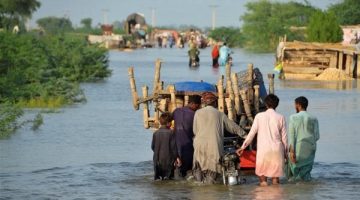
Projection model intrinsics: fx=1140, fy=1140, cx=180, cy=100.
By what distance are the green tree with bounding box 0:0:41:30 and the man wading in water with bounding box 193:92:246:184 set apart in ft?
179

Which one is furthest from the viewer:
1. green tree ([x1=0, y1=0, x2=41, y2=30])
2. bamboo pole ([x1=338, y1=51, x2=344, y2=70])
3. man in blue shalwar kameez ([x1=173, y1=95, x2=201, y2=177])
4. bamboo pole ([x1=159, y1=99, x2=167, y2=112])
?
green tree ([x1=0, y1=0, x2=41, y2=30])

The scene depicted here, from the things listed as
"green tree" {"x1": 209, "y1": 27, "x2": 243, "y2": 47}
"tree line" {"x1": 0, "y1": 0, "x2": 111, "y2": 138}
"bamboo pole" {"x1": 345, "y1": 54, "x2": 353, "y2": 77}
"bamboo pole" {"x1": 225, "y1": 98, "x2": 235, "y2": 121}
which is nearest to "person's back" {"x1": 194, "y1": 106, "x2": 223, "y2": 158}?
"bamboo pole" {"x1": 225, "y1": 98, "x2": 235, "y2": 121}

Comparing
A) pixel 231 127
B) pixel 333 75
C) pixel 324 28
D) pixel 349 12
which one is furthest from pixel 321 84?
pixel 349 12

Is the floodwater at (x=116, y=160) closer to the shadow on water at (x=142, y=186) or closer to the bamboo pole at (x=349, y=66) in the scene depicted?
the shadow on water at (x=142, y=186)

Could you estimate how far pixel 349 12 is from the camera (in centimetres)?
6969

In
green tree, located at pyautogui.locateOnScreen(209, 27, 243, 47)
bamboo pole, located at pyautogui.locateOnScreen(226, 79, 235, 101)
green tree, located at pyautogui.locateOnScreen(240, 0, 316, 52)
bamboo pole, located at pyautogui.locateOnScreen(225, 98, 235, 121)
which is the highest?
bamboo pole, located at pyautogui.locateOnScreen(226, 79, 235, 101)

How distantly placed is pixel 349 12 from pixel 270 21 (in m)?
16.8

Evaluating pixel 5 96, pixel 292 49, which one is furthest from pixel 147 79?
pixel 5 96

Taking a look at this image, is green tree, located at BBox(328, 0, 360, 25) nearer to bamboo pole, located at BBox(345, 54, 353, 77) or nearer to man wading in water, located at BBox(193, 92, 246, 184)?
bamboo pole, located at BBox(345, 54, 353, 77)

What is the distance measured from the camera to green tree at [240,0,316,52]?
271 ft

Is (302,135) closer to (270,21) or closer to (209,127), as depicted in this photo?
(209,127)

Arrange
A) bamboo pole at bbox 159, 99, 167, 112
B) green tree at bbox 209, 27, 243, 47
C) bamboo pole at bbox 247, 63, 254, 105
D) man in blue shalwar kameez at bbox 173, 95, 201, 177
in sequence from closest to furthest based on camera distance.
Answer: man in blue shalwar kameez at bbox 173, 95, 201, 177 → bamboo pole at bbox 159, 99, 167, 112 → bamboo pole at bbox 247, 63, 254, 105 → green tree at bbox 209, 27, 243, 47

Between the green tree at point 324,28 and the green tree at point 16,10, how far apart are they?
23.9 m

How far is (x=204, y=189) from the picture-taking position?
1415cm
